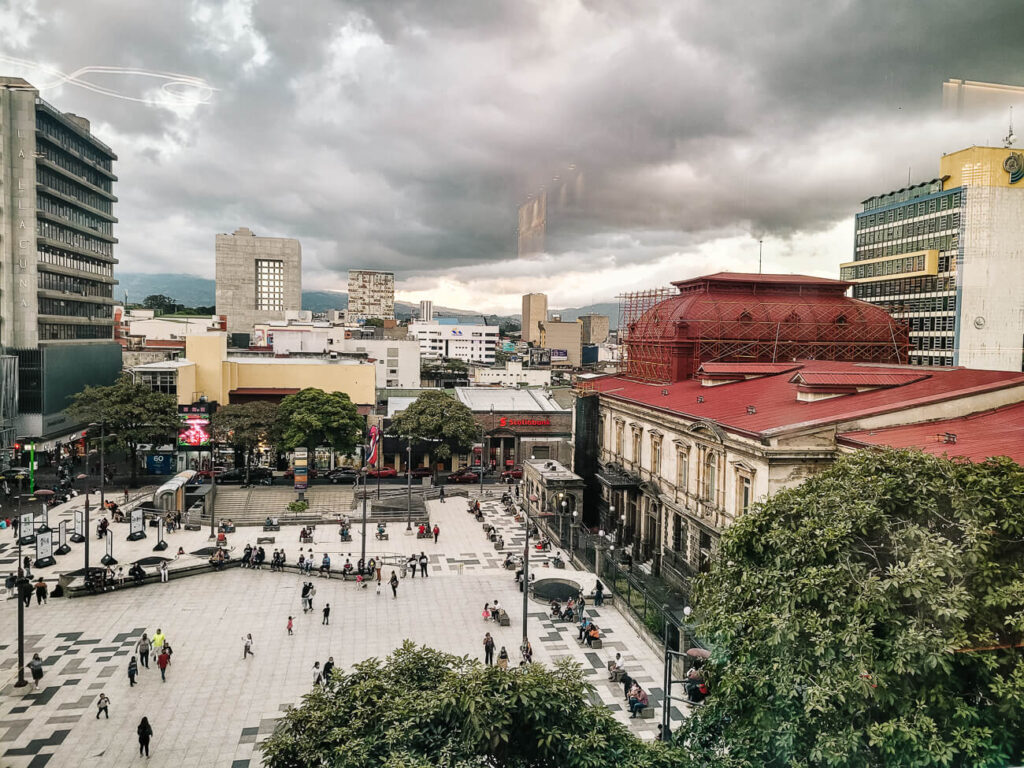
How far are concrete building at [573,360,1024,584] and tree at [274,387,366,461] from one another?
71.6 ft

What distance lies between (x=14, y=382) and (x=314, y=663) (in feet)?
175

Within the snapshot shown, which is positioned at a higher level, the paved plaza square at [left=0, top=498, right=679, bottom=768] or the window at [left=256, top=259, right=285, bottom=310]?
the window at [left=256, top=259, right=285, bottom=310]

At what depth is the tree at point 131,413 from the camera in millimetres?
60594

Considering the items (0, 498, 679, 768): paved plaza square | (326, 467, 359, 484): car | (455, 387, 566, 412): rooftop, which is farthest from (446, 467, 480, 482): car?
(0, 498, 679, 768): paved plaza square

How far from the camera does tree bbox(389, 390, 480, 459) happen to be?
6856 cm

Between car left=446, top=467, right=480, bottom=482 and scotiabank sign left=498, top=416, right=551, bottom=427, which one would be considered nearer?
car left=446, top=467, right=480, bottom=482

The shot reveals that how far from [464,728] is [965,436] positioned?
985 inches

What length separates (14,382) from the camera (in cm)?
6341

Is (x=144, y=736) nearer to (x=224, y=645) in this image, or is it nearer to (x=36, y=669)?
(x=36, y=669)

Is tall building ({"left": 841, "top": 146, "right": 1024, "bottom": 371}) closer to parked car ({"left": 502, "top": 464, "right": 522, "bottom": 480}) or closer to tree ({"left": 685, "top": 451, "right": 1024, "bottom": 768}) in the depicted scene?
tree ({"left": 685, "top": 451, "right": 1024, "bottom": 768})

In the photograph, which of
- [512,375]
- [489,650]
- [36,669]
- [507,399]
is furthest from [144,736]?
[512,375]

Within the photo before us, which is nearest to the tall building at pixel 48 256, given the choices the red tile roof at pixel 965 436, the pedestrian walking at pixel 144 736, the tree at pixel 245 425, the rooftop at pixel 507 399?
the tree at pixel 245 425

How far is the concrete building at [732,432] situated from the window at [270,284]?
15857cm

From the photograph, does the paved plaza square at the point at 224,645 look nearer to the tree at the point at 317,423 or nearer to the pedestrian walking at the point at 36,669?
the pedestrian walking at the point at 36,669
